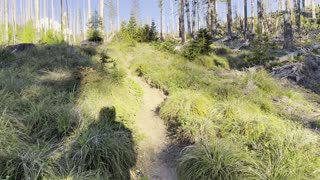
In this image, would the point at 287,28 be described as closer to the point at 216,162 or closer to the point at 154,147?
the point at 154,147

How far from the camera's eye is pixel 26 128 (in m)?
4.79

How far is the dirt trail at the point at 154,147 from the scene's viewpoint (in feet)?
16.3

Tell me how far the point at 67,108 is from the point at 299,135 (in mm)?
4338

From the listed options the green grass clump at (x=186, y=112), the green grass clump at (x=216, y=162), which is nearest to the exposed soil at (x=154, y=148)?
the green grass clump at (x=186, y=112)

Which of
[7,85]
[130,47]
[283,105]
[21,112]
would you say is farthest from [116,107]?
[130,47]

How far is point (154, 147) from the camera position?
5.74m

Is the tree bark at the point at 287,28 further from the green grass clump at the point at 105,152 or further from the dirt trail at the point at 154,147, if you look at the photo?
the green grass clump at the point at 105,152

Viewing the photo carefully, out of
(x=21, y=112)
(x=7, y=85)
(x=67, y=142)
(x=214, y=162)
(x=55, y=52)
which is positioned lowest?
(x=214, y=162)

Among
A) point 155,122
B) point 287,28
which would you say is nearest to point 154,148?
point 155,122

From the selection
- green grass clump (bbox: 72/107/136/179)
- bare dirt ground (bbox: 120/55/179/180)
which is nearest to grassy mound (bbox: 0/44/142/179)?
green grass clump (bbox: 72/107/136/179)

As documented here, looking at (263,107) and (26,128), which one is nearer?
(26,128)

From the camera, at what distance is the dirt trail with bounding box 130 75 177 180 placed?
4.96m

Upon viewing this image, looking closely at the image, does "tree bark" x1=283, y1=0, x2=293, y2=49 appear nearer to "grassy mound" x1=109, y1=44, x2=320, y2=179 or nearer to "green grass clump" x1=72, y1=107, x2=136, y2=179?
"grassy mound" x1=109, y1=44, x2=320, y2=179

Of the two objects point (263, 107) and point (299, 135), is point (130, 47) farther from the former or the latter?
point (299, 135)
